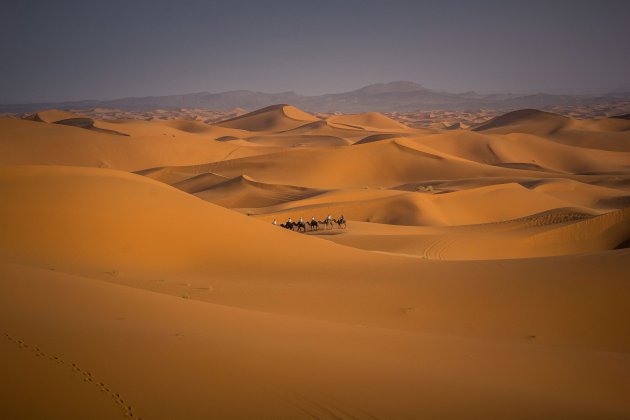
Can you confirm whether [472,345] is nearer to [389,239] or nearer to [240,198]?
[389,239]

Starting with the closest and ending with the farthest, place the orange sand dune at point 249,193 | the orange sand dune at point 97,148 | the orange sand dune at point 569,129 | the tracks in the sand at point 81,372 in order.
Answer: the tracks in the sand at point 81,372, the orange sand dune at point 249,193, the orange sand dune at point 97,148, the orange sand dune at point 569,129

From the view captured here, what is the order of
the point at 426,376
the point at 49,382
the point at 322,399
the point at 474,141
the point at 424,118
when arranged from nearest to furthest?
the point at 49,382, the point at 322,399, the point at 426,376, the point at 474,141, the point at 424,118

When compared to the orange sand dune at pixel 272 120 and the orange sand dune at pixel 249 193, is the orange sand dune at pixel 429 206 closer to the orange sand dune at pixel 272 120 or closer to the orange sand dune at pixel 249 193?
the orange sand dune at pixel 249 193

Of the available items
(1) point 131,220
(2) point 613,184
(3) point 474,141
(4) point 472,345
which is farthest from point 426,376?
(3) point 474,141

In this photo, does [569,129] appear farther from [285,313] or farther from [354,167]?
[285,313]

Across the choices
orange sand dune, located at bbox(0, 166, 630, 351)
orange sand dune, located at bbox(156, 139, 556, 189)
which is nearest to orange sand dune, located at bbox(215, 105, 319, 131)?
orange sand dune, located at bbox(156, 139, 556, 189)

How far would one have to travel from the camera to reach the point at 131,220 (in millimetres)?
11883

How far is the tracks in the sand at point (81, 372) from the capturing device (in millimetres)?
3573

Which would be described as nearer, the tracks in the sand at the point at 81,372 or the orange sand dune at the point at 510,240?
the tracks in the sand at the point at 81,372

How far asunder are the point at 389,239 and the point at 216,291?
38.9 feet

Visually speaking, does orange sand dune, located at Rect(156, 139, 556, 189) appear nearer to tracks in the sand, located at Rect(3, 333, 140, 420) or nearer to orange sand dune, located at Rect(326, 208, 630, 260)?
orange sand dune, located at Rect(326, 208, 630, 260)

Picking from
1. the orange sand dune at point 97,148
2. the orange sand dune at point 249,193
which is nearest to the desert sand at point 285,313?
the orange sand dune at point 249,193

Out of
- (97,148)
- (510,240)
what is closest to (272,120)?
(97,148)

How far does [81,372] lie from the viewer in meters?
3.98
